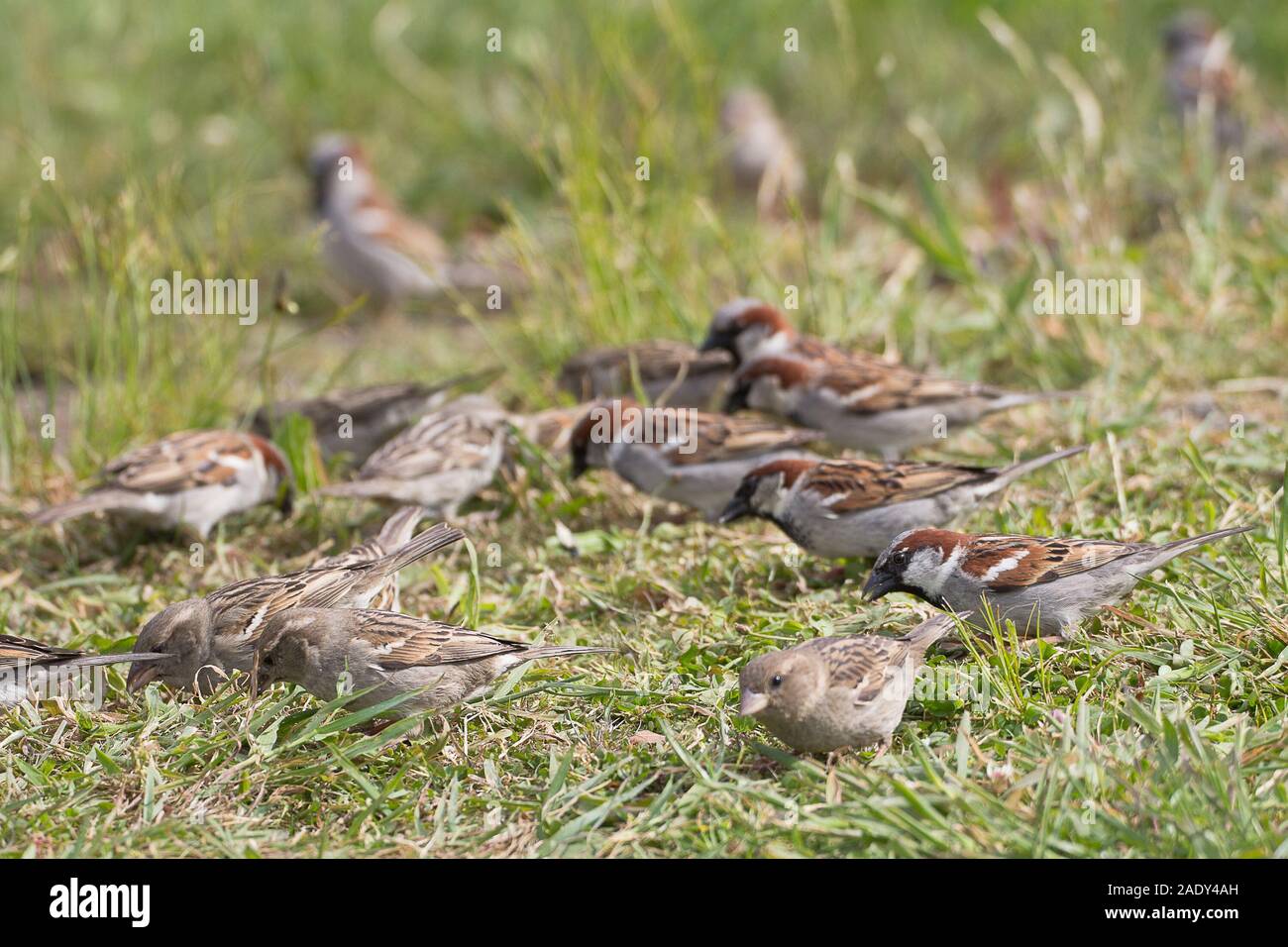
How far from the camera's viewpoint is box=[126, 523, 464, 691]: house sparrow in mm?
4648

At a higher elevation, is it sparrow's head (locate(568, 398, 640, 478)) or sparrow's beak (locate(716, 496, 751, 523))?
sparrow's head (locate(568, 398, 640, 478))

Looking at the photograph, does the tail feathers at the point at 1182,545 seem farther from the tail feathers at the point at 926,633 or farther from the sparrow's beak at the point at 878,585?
the sparrow's beak at the point at 878,585

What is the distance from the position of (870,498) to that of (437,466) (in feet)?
6.25

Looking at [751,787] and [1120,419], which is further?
[1120,419]

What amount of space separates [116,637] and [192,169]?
5.52 meters

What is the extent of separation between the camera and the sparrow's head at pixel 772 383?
21.1 feet

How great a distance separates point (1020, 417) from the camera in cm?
675

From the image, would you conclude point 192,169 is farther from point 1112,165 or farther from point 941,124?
point 1112,165

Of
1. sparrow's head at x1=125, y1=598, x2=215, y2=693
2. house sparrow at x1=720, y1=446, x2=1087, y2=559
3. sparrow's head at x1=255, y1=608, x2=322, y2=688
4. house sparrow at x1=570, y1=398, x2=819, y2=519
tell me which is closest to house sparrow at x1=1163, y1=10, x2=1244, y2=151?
house sparrow at x1=570, y1=398, x2=819, y2=519

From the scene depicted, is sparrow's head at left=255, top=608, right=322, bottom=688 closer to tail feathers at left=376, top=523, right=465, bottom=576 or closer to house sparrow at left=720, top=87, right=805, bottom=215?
tail feathers at left=376, top=523, right=465, bottom=576

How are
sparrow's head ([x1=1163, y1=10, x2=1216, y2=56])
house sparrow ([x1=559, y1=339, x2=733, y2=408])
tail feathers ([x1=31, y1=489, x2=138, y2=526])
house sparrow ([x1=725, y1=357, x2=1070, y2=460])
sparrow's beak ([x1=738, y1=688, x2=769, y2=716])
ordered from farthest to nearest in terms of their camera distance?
sparrow's head ([x1=1163, y1=10, x2=1216, y2=56]), house sparrow ([x1=559, y1=339, x2=733, y2=408]), house sparrow ([x1=725, y1=357, x2=1070, y2=460]), tail feathers ([x1=31, y1=489, x2=138, y2=526]), sparrow's beak ([x1=738, y1=688, x2=769, y2=716])

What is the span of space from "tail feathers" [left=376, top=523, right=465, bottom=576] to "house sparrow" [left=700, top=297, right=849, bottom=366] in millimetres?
2139

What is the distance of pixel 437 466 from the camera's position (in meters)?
6.14
